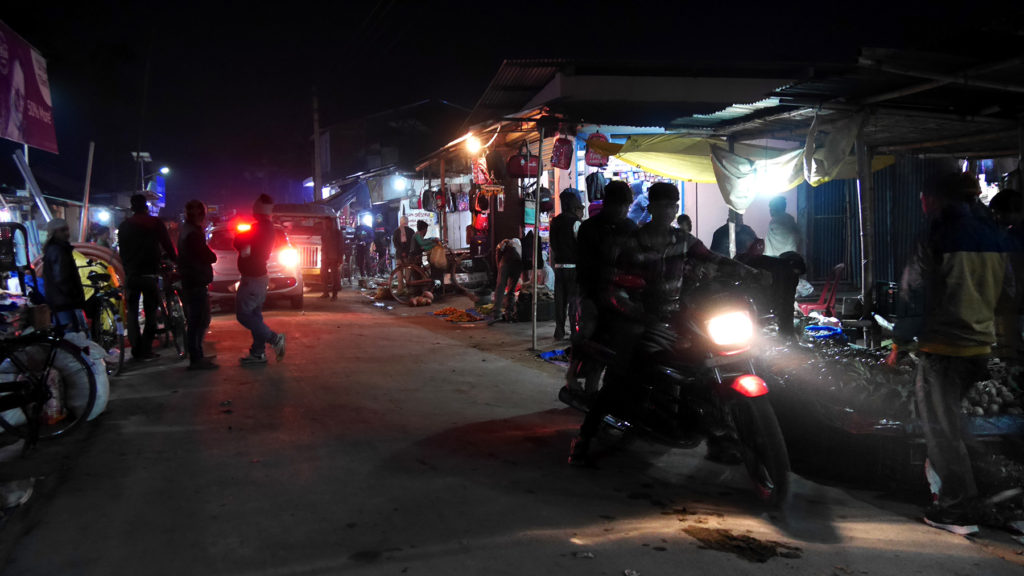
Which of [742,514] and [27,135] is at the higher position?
[27,135]

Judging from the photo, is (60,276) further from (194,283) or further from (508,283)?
(508,283)

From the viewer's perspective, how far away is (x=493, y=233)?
59.4ft

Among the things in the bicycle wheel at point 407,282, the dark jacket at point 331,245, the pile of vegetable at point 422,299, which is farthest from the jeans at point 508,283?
the dark jacket at point 331,245

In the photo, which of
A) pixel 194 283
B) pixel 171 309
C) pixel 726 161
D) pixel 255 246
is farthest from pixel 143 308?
pixel 726 161

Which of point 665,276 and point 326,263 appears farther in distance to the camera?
point 326,263

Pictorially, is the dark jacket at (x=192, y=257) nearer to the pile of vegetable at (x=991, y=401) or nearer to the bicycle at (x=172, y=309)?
the bicycle at (x=172, y=309)

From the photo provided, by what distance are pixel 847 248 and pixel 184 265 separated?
1341 cm

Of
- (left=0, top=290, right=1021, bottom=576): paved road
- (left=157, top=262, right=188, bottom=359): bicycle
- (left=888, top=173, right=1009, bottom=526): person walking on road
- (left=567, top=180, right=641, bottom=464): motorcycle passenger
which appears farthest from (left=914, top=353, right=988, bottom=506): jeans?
(left=157, top=262, right=188, bottom=359): bicycle

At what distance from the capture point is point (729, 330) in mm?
4023

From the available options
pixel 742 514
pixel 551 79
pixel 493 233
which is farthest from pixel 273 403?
pixel 493 233

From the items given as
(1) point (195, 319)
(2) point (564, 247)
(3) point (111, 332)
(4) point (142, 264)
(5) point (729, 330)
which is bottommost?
(3) point (111, 332)

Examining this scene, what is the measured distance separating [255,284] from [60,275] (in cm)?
212

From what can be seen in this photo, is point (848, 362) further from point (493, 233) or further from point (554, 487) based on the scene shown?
point (493, 233)

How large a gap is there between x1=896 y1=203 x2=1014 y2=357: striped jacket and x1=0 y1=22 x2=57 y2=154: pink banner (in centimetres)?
1110
